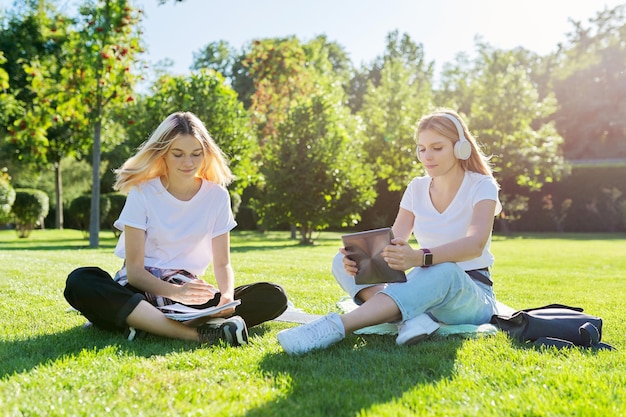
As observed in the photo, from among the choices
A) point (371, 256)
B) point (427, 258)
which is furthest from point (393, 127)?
point (427, 258)

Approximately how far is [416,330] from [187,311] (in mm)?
1260

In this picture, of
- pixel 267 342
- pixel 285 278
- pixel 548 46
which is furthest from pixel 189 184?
pixel 548 46

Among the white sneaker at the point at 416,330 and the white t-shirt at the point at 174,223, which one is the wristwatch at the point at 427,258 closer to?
the white sneaker at the point at 416,330

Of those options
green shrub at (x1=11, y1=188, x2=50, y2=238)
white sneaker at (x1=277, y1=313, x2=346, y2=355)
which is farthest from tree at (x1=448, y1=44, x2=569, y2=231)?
white sneaker at (x1=277, y1=313, x2=346, y2=355)

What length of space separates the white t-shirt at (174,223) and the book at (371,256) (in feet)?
2.71

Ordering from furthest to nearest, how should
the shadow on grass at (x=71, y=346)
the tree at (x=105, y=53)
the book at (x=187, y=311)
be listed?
the tree at (x=105, y=53)
the book at (x=187, y=311)
the shadow on grass at (x=71, y=346)

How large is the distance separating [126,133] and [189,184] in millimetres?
13690

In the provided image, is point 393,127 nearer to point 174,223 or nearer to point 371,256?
point 174,223

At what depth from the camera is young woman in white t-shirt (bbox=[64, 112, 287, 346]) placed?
11.3 ft

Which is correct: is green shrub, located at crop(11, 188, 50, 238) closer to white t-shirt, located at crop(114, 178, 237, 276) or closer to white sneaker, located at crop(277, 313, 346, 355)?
white t-shirt, located at crop(114, 178, 237, 276)

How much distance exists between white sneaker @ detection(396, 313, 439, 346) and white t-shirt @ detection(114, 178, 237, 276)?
1270mm

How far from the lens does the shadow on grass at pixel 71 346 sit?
288 cm

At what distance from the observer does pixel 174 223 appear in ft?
12.5

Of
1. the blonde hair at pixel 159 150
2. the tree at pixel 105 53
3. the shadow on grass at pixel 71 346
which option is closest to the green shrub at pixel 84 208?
the tree at pixel 105 53
